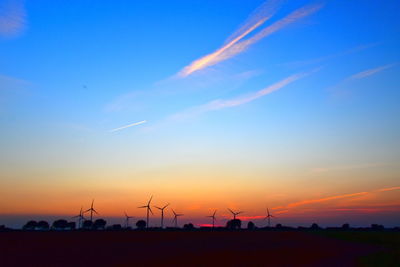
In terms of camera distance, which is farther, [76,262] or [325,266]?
[325,266]

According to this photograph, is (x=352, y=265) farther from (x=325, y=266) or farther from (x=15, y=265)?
(x=15, y=265)

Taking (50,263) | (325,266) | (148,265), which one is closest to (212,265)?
(148,265)

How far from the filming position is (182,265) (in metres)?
42.8

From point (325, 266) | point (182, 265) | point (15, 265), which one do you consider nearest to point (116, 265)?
point (182, 265)

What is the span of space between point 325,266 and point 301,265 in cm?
348

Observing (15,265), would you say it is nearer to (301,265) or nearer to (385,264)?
(301,265)

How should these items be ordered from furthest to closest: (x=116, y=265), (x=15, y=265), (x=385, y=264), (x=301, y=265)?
(x=385, y=264) → (x=301, y=265) → (x=116, y=265) → (x=15, y=265)

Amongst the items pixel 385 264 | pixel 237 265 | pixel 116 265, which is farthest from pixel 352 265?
pixel 116 265

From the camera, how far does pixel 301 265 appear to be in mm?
46500

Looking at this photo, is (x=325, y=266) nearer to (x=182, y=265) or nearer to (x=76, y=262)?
(x=182, y=265)

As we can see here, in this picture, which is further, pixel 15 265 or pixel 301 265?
pixel 301 265

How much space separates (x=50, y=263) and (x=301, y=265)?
30.1 m

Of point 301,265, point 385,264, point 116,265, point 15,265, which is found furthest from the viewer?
point 385,264

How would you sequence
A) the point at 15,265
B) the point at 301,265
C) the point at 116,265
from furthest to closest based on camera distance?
the point at 301,265 < the point at 116,265 < the point at 15,265
